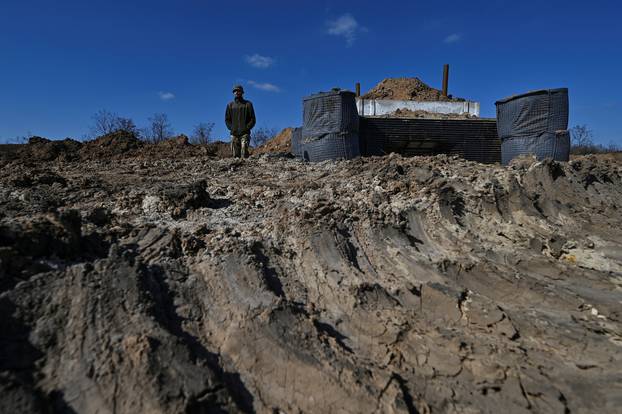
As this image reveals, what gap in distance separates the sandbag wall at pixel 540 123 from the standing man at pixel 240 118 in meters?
4.48

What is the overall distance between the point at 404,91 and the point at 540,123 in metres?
7.80

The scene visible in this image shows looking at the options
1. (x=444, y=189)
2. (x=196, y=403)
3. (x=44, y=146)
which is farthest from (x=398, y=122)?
(x=44, y=146)

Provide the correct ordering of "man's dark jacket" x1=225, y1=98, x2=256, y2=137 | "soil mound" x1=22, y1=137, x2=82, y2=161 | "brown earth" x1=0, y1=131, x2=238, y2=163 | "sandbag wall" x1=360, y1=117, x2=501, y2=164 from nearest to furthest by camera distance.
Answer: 1. "sandbag wall" x1=360, y1=117, x2=501, y2=164
2. "man's dark jacket" x1=225, y1=98, x2=256, y2=137
3. "soil mound" x1=22, y1=137, x2=82, y2=161
4. "brown earth" x1=0, y1=131, x2=238, y2=163

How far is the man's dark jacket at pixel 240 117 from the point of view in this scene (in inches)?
291

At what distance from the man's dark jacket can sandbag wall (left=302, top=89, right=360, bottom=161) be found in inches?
54.0

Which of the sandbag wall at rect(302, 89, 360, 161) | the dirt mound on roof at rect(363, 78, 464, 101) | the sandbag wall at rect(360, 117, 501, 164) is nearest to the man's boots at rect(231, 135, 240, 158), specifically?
the sandbag wall at rect(302, 89, 360, 161)

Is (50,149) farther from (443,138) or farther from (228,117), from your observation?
(443,138)

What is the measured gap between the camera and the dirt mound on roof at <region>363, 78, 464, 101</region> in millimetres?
13117

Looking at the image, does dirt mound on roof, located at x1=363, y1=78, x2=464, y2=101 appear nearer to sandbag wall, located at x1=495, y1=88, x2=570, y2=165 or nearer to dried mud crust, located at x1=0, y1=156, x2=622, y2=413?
sandbag wall, located at x1=495, y1=88, x2=570, y2=165

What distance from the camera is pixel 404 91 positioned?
13609mm

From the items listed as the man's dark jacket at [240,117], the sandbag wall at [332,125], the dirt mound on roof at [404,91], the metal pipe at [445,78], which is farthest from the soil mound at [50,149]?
the metal pipe at [445,78]

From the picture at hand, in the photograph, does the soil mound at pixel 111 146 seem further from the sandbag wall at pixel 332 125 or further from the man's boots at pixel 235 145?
the sandbag wall at pixel 332 125

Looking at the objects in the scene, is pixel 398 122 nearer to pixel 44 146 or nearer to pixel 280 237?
pixel 280 237

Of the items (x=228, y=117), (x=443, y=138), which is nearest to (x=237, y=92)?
(x=228, y=117)
